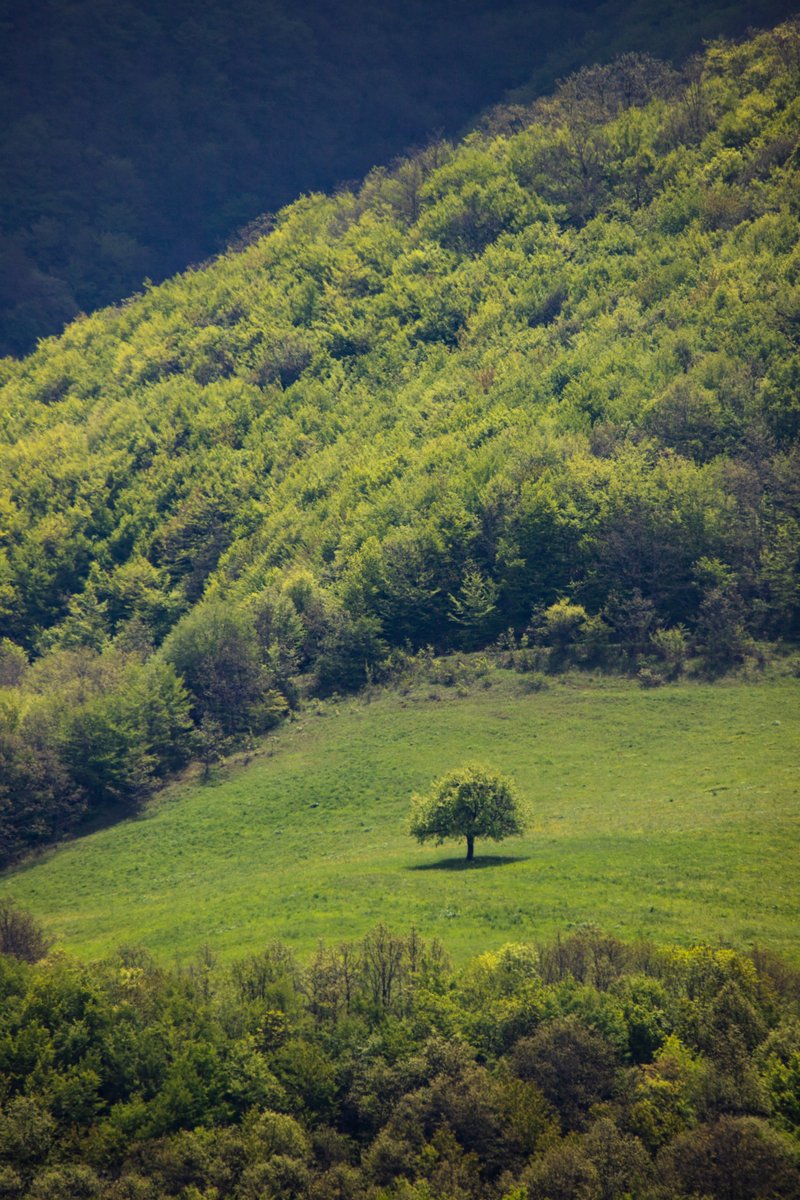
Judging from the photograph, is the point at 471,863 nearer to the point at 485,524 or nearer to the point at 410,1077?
the point at 410,1077

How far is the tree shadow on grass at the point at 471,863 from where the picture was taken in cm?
7619

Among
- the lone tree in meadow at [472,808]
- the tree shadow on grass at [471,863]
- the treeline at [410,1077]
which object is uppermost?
the lone tree in meadow at [472,808]

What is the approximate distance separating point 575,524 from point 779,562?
20899 millimetres

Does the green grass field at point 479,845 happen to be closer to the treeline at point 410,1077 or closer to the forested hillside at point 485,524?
the treeline at point 410,1077

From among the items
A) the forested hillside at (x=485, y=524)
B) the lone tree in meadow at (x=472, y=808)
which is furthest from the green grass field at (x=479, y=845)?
the forested hillside at (x=485, y=524)

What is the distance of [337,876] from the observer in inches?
3093

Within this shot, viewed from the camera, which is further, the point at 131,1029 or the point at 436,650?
the point at 436,650

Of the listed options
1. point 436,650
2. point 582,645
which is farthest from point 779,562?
point 436,650

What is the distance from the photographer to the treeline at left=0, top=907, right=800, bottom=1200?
4494 centimetres

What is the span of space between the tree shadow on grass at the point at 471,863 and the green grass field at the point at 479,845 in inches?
10.3

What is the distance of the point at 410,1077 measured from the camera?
5016cm

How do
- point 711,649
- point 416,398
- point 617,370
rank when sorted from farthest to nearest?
point 416,398 → point 617,370 → point 711,649

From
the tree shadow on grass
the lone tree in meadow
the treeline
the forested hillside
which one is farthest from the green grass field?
the forested hillside

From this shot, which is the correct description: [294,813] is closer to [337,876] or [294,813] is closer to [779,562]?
[337,876]
